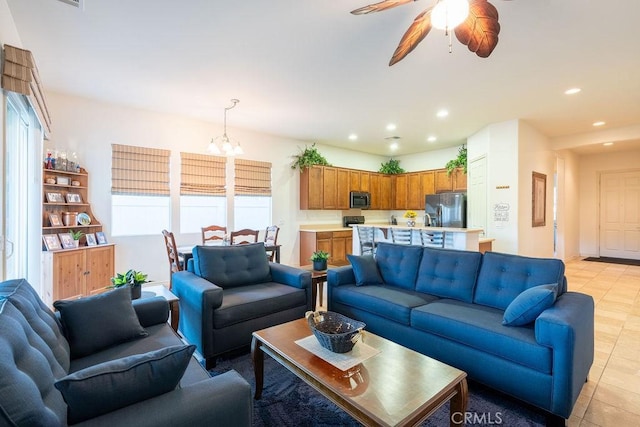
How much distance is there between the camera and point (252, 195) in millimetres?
6047

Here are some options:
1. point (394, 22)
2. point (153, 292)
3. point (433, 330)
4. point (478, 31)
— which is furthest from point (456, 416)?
point (394, 22)

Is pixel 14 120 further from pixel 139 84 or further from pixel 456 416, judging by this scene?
pixel 456 416

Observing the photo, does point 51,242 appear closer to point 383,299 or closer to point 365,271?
point 365,271

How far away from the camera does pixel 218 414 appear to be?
3.69 feet

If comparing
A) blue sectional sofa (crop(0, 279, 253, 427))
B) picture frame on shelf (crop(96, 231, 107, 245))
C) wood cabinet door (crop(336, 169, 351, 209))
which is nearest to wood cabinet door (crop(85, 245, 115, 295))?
picture frame on shelf (crop(96, 231, 107, 245))

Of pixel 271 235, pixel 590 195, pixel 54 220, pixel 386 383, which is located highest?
pixel 590 195

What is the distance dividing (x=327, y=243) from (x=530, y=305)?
4.67 meters

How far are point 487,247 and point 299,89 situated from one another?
12.8 ft

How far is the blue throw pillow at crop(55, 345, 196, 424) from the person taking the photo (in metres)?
0.99

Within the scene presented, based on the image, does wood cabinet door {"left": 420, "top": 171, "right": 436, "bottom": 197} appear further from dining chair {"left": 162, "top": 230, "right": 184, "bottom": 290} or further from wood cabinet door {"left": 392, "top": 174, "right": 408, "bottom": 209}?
dining chair {"left": 162, "top": 230, "right": 184, "bottom": 290}

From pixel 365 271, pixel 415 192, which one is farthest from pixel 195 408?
pixel 415 192

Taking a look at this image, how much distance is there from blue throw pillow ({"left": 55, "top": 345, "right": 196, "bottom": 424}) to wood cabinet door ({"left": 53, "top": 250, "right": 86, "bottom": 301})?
3397mm

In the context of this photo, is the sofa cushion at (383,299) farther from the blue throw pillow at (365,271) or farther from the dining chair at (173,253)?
the dining chair at (173,253)

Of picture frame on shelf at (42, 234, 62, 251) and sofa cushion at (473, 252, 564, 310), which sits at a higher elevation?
picture frame on shelf at (42, 234, 62, 251)
